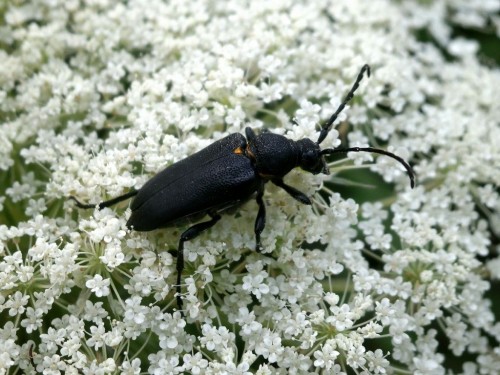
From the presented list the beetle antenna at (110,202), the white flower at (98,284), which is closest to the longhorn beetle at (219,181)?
the beetle antenna at (110,202)

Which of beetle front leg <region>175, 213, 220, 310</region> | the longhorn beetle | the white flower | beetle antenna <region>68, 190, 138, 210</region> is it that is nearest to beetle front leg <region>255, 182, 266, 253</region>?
the longhorn beetle

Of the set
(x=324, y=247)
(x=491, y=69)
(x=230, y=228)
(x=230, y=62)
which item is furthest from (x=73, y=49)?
(x=491, y=69)

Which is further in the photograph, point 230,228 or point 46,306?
point 230,228

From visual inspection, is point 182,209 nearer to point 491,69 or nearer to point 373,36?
point 373,36

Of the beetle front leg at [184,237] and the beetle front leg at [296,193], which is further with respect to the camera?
the beetle front leg at [296,193]

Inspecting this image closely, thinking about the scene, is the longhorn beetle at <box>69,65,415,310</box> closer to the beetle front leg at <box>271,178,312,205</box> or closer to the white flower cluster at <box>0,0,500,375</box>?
the beetle front leg at <box>271,178,312,205</box>

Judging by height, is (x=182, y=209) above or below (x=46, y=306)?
above

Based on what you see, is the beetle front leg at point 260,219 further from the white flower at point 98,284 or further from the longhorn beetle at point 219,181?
the white flower at point 98,284

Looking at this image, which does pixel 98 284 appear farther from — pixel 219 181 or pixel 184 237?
pixel 219 181
